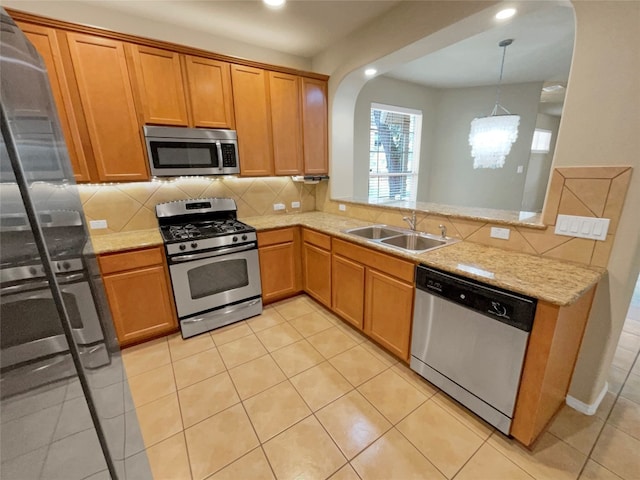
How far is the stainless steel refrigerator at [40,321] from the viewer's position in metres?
0.45

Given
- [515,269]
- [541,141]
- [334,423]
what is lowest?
[334,423]

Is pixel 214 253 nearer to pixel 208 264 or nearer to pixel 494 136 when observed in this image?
pixel 208 264

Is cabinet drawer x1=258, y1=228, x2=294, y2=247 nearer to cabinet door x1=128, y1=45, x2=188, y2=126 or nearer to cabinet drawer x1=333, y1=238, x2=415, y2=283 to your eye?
cabinet drawer x1=333, y1=238, x2=415, y2=283

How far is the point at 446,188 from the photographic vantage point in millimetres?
5023

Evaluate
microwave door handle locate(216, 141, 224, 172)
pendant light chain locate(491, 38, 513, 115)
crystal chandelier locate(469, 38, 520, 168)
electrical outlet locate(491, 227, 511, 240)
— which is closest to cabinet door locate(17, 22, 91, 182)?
microwave door handle locate(216, 141, 224, 172)

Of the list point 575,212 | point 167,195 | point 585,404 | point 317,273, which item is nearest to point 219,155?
point 167,195

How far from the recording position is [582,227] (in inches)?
Answer: 58.6

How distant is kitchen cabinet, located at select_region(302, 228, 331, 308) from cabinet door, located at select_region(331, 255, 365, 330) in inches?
3.8

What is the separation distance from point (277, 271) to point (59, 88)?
87.8 inches

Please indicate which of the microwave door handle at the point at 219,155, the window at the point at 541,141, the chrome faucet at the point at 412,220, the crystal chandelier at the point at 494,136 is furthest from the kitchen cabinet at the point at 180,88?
the window at the point at 541,141

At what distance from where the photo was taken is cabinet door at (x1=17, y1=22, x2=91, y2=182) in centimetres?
178

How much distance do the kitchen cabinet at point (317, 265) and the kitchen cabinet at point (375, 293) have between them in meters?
0.11

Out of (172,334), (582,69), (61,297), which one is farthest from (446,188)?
(61,297)

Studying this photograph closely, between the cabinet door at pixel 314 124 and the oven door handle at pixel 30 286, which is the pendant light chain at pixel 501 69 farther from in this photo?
the oven door handle at pixel 30 286
